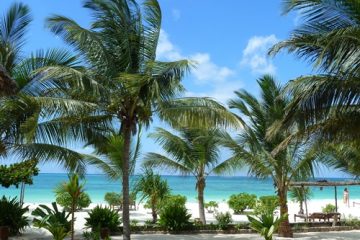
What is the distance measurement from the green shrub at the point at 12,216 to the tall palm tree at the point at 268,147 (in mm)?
6160

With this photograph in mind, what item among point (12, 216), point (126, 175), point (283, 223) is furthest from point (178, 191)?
point (126, 175)

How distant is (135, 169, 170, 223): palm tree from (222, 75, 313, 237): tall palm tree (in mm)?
4756

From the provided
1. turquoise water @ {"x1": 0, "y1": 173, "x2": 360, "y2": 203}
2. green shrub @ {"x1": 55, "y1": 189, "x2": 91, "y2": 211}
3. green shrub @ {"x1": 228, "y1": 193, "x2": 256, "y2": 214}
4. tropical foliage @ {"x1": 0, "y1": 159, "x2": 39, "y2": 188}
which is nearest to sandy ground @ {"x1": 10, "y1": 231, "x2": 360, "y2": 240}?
tropical foliage @ {"x1": 0, "y1": 159, "x2": 39, "y2": 188}

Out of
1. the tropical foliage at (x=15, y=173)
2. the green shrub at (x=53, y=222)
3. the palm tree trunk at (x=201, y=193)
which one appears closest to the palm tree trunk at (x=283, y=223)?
the palm tree trunk at (x=201, y=193)

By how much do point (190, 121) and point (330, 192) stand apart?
6147 centimetres

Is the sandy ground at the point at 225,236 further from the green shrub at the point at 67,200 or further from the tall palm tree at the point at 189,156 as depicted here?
the green shrub at the point at 67,200

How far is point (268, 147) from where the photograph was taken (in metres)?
14.2

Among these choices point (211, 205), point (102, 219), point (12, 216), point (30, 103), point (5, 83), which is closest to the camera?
point (5, 83)

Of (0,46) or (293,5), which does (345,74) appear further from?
(0,46)

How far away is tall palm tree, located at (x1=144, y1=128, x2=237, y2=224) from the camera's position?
15.7 metres

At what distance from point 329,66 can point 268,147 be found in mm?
6610

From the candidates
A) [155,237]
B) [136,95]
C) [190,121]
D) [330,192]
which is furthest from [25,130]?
[330,192]

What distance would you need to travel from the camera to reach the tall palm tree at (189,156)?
15742mm

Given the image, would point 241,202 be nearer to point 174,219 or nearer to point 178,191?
point 174,219
